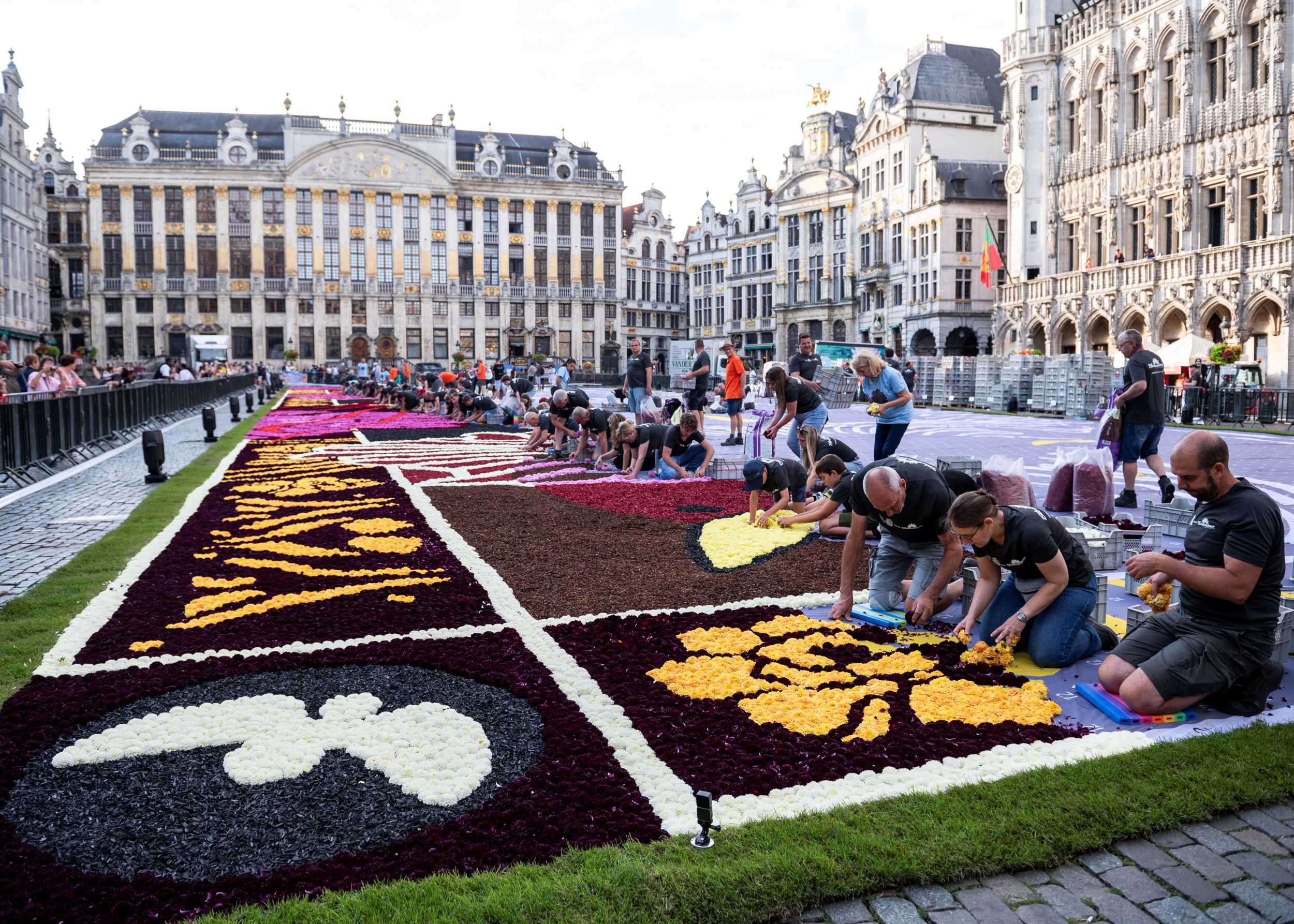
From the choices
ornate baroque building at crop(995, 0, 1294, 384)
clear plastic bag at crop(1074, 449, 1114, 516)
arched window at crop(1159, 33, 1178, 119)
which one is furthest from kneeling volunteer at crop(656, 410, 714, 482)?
arched window at crop(1159, 33, 1178, 119)

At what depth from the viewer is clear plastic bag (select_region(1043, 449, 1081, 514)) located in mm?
9719

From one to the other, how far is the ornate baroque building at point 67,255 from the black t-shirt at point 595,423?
7460cm

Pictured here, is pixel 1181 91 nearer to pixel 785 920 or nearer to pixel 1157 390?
pixel 1157 390

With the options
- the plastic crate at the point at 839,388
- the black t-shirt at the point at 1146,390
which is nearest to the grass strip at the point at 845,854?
the black t-shirt at the point at 1146,390

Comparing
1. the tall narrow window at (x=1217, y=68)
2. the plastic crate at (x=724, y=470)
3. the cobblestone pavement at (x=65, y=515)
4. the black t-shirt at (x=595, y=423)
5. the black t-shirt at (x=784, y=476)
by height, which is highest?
the tall narrow window at (x=1217, y=68)

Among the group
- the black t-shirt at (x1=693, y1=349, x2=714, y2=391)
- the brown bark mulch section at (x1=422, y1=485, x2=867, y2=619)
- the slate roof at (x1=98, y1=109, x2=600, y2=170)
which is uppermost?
the slate roof at (x1=98, y1=109, x2=600, y2=170)

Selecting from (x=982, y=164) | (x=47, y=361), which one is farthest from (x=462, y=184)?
(x=47, y=361)

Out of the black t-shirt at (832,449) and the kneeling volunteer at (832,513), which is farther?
the black t-shirt at (832,449)

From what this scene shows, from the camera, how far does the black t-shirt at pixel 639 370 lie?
19.3m

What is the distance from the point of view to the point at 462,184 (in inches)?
3243

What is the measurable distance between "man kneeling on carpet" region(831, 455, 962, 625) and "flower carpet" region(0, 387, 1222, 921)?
34cm

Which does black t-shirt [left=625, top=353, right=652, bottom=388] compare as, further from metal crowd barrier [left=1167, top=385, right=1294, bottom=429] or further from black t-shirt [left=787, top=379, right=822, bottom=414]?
metal crowd barrier [left=1167, top=385, right=1294, bottom=429]

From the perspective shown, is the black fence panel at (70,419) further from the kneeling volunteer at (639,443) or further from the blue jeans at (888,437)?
the blue jeans at (888,437)

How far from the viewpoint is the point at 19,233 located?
63.2 metres
